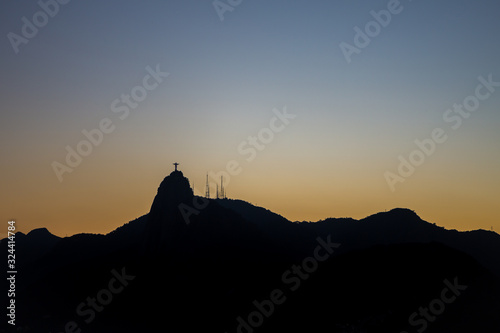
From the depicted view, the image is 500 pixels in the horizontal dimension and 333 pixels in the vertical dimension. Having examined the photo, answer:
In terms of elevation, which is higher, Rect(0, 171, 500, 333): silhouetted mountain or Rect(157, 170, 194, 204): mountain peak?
Rect(157, 170, 194, 204): mountain peak

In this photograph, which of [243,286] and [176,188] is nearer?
[243,286]

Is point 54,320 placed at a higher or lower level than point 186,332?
higher

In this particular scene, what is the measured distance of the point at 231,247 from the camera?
181875mm

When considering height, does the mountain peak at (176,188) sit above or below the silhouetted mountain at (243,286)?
above

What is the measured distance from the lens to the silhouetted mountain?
355 feet

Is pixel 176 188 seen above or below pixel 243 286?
above

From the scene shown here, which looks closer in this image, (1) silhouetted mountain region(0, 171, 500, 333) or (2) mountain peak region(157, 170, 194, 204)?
(1) silhouetted mountain region(0, 171, 500, 333)

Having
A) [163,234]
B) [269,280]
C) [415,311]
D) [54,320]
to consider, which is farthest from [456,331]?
[54,320]

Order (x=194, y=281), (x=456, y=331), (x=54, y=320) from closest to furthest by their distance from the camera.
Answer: (x=456, y=331)
(x=194, y=281)
(x=54, y=320)

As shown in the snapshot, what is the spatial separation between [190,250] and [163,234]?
15.7 meters

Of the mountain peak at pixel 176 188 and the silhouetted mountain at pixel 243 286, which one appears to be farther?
the mountain peak at pixel 176 188

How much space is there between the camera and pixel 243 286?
146500 millimetres

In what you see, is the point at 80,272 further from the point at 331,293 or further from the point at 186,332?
the point at 331,293

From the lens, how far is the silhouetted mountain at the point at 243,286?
108250 millimetres
